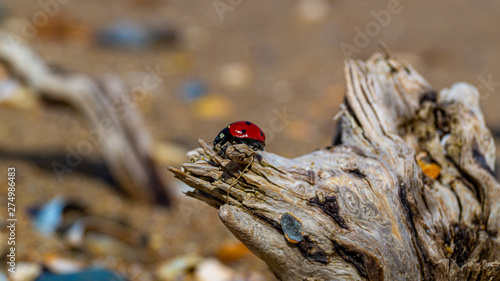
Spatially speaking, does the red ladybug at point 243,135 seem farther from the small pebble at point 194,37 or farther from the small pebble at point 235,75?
the small pebble at point 194,37

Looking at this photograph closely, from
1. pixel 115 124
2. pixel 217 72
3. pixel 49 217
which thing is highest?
pixel 217 72

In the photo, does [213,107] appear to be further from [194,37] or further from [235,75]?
[194,37]

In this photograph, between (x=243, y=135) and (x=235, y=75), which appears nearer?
(x=243, y=135)

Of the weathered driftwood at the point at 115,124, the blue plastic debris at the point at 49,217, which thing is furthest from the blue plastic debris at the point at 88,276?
the weathered driftwood at the point at 115,124

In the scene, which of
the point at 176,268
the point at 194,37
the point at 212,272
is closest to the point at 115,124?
the point at 176,268

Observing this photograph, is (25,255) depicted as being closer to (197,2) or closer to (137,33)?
(137,33)

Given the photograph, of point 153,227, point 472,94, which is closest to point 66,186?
point 153,227

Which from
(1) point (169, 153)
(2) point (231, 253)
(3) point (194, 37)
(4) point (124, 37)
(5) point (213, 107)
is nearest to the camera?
(2) point (231, 253)
